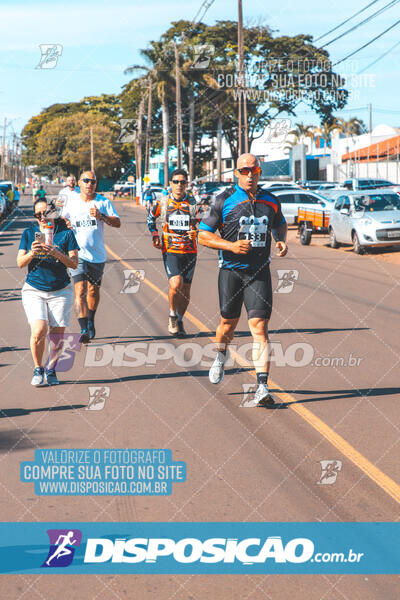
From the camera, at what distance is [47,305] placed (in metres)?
7.97

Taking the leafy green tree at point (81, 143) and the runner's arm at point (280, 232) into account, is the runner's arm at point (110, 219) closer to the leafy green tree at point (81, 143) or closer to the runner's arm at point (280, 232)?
the runner's arm at point (280, 232)

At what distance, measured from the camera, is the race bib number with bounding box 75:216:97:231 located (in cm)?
1011

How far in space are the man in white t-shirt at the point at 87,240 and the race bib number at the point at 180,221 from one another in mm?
654

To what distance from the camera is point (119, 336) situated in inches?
425

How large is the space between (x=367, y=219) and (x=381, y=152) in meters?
33.1

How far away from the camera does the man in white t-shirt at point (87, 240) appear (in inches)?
398

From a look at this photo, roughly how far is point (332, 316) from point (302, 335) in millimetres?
1742

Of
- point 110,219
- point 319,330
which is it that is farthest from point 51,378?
point 319,330

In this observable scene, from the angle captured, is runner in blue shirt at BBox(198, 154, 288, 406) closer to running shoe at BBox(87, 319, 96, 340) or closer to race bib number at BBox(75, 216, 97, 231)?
race bib number at BBox(75, 216, 97, 231)

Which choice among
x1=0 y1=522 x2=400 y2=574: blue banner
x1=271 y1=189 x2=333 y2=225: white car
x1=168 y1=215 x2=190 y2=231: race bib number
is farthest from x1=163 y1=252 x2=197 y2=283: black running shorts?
x1=271 y1=189 x2=333 y2=225: white car

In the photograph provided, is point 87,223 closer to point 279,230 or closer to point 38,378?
point 38,378

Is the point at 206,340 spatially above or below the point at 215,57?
below
